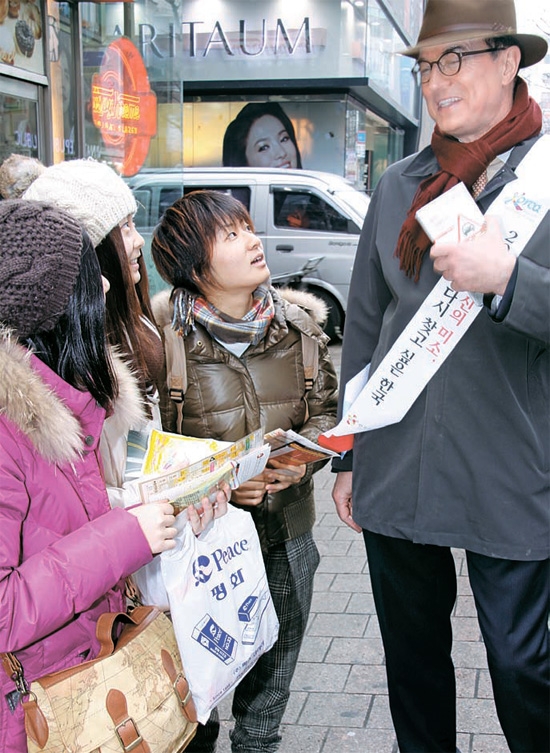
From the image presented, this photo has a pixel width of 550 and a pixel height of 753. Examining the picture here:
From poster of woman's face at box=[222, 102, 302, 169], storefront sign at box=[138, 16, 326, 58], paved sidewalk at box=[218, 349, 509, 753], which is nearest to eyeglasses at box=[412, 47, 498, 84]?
paved sidewalk at box=[218, 349, 509, 753]

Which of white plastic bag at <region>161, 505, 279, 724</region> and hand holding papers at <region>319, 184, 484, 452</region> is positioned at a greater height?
hand holding papers at <region>319, 184, 484, 452</region>

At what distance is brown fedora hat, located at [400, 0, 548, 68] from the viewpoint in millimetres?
Result: 2242

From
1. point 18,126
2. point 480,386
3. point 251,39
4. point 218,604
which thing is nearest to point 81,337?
point 218,604

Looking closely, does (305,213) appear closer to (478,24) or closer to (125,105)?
(125,105)

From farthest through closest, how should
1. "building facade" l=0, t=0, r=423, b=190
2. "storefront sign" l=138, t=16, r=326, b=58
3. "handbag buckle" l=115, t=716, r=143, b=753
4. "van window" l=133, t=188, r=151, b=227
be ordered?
"storefront sign" l=138, t=16, r=326, b=58, "van window" l=133, t=188, r=151, b=227, "building facade" l=0, t=0, r=423, b=190, "handbag buckle" l=115, t=716, r=143, b=753

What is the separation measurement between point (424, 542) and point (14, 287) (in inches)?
48.5

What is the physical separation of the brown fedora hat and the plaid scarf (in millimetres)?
903

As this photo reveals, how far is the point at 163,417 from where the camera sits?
2740mm

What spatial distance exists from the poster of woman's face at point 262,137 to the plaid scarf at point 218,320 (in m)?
17.2

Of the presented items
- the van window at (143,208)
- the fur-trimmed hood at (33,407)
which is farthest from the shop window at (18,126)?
the fur-trimmed hood at (33,407)

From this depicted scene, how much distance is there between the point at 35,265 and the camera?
1.76 metres

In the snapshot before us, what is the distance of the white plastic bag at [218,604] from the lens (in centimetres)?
204

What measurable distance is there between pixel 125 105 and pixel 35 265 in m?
6.62

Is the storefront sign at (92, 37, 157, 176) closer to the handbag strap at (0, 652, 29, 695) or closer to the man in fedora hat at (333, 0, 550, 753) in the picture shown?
the man in fedora hat at (333, 0, 550, 753)
